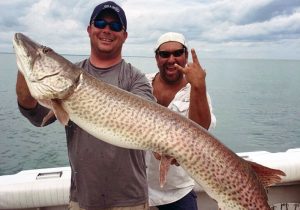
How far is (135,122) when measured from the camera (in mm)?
2488

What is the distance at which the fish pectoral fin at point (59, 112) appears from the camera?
2436 millimetres

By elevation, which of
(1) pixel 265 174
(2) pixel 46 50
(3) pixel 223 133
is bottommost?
(3) pixel 223 133

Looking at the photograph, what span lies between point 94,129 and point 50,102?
36 centimetres

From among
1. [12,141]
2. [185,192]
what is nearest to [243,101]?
[12,141]

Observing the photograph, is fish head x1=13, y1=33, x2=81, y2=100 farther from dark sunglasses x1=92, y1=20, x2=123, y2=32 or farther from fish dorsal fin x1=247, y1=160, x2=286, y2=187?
fish dorsal fin x1=247, y1=160, x2=286, y2=187

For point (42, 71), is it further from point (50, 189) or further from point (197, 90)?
point (50, 189)

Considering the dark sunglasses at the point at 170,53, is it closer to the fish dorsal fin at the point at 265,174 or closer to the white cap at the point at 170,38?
the white cap at the point at 170,38

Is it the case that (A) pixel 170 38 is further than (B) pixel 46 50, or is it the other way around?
(A) pixel 170 38

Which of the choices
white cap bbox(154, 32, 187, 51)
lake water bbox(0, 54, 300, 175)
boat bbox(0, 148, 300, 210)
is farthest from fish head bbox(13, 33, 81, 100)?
lake water bbox(0, 54, 300, 175)

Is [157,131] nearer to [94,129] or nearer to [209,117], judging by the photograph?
[94,129]

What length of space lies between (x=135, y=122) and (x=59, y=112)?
519 millimetres

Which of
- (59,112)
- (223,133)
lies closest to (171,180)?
(59,112)

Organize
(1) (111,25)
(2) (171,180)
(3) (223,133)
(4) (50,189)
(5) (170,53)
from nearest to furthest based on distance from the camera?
1. (1) (111,25)
2. (2) (171,180)
3. (5) (170,53)
4. (4) (50,189)
5. (3) (223,133)

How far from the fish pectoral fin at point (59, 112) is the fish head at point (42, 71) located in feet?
0.14
